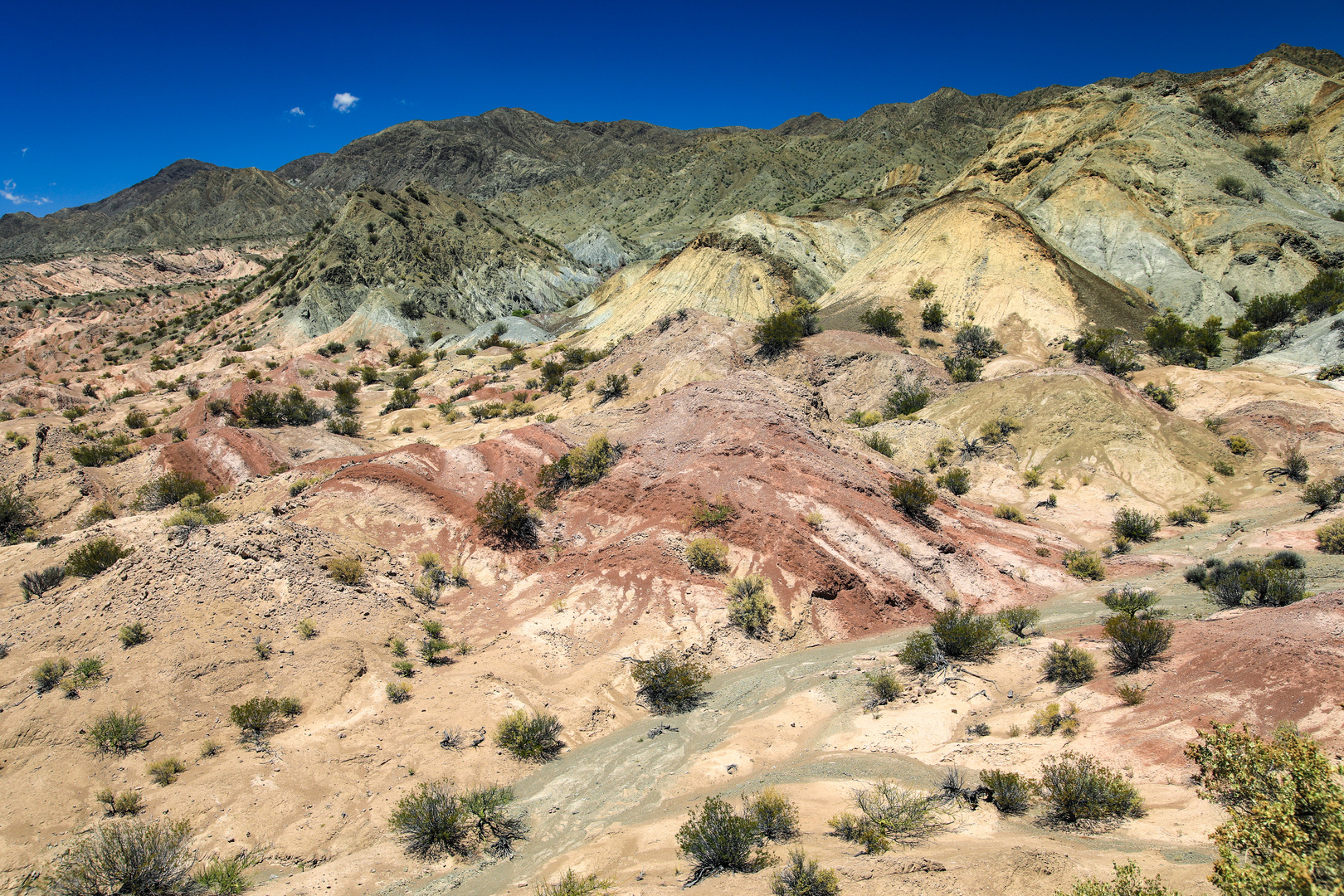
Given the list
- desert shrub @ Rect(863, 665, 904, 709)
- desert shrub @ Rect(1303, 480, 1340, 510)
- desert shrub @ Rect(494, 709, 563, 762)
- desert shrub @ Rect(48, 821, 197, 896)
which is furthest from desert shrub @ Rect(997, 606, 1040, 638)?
desert shrub @ Rect(48, 821, 197, 896)

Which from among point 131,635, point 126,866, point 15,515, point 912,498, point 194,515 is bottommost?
point 126,866

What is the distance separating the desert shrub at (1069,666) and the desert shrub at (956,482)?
13.1 meters

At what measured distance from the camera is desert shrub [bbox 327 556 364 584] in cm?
1320

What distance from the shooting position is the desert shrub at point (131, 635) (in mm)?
10336

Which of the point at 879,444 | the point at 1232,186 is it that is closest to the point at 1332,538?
the point at 879,444

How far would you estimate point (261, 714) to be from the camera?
9.48 metres

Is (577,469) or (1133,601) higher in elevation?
(577,469)

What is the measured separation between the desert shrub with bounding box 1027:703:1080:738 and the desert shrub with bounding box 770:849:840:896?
14.0ft

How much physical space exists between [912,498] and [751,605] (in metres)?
6.17

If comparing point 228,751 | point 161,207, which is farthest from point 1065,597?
point 161,207

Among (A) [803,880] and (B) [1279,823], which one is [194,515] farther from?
(B) [1279,823]

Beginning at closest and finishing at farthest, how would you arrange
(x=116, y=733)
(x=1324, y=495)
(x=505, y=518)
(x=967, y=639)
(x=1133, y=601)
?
1. (x=116, y=733)
2. (x=967, y=639)
3. (x=1133, y=601)
4. (x=505, y=518)
5. (x=1324, y=495)

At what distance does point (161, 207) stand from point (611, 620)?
149 meters

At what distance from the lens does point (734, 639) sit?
12914mm
